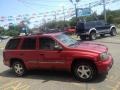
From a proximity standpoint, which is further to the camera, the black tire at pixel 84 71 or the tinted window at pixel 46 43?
the tinted window at pixel 46 43

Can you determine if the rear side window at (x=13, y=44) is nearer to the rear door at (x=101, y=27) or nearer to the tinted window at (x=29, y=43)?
the tinted window at (x=29, y=43)

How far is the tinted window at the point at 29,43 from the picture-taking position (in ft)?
33.9

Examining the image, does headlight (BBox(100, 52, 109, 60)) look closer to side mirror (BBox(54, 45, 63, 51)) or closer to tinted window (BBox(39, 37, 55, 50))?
side mirror (BBox(54, 45, 63, 51))

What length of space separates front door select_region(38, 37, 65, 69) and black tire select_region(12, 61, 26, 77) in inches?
41.1

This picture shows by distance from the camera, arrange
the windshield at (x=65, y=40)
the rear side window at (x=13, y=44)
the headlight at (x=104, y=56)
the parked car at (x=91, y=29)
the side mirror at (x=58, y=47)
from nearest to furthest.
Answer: the headlight at (x=104, y=56) < the side mirror at (x=58, y=47) < the windshield at (x=65, y=40) < the rear side window at (x=13, y=44) < the parked car at (x=91, y=29)

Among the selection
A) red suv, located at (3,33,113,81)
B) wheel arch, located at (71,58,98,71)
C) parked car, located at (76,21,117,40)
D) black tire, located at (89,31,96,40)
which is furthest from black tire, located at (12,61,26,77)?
black tire, located at (89,31,96,40)

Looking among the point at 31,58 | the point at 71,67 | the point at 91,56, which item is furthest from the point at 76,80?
the point at 31,58

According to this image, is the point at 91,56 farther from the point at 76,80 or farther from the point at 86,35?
the point at 86,35

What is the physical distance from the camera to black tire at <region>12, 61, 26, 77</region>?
10757mm

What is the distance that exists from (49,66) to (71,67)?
3.05ft

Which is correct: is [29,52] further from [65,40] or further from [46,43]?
[65,40]

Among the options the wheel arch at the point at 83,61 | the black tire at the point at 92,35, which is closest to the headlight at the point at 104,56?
the wheel arch at the point at 83,61

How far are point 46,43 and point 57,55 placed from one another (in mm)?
773

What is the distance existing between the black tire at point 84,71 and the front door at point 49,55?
58cm
